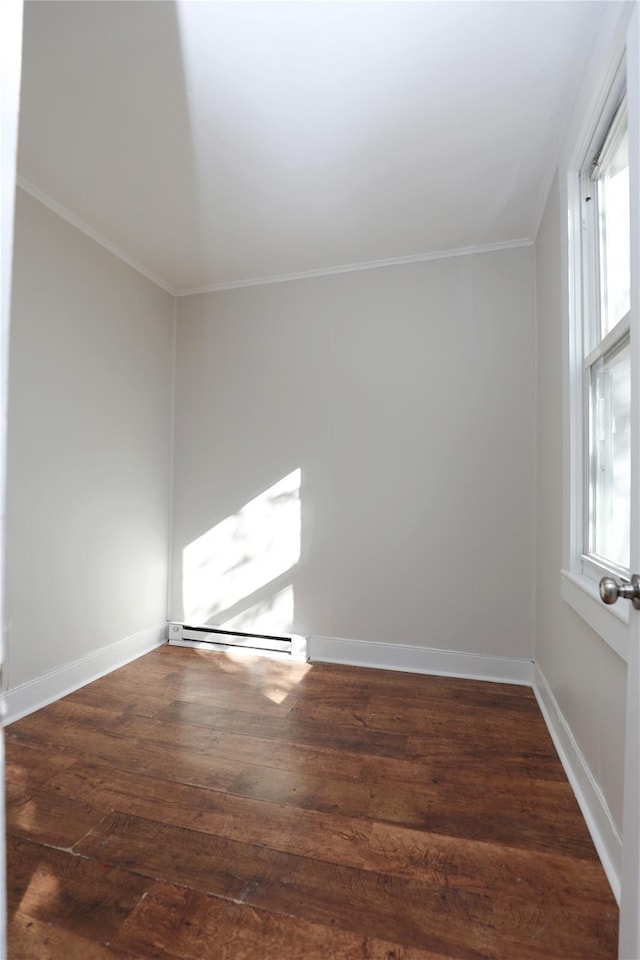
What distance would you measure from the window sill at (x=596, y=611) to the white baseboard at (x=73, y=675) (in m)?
2.28

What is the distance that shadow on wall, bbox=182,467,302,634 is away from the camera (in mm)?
3213

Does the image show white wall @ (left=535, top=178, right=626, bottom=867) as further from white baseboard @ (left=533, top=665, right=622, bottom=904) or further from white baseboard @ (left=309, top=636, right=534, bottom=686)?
white baseboard @ (left=309, top=636, right=534, bottom=686)

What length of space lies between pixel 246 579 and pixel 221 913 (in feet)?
6.84

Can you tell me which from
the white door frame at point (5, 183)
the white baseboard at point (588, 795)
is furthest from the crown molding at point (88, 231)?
the white baseboard at point (588, 795)

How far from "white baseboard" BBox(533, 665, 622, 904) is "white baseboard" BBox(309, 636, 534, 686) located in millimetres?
446

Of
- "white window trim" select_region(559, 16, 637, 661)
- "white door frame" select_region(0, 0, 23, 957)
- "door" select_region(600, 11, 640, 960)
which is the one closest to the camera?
"white door frame" select_region(0, 0, 23, 957)

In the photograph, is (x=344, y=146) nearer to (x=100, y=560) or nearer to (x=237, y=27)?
(x=237, y=27)

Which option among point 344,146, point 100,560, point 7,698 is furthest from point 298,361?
point 7,698

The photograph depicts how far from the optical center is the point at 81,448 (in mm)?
2736

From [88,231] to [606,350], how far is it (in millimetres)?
2715

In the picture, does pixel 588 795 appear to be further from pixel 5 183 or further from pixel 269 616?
pixel 5 183

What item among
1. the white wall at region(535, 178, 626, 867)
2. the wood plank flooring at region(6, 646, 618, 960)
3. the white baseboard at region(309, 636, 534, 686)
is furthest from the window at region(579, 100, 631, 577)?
the white baseboard at region(309, 636, 534, 686)

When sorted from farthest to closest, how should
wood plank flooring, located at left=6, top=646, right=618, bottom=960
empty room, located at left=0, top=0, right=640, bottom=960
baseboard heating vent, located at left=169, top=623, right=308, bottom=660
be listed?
baseboard heating vent, located at left=169, top=623, right=308, bottom=660 → empty room, located at left=0, top=0, right=640, bottom=960 → wood plank flooring, located at left=6, top=646, right=618, bottom=960

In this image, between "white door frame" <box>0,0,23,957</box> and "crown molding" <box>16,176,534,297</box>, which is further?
"crown molding" <box>16,176,534,297</box>
